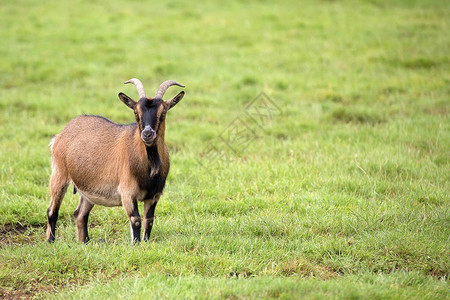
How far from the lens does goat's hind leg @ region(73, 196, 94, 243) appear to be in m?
6.61

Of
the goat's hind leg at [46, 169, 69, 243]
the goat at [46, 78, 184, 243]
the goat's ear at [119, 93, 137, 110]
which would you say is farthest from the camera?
the goat's hind leg at [46, 169, 69, 243]

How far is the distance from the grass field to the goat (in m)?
0.40

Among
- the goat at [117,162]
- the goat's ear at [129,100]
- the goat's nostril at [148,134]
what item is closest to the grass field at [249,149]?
the goat at [117,162]

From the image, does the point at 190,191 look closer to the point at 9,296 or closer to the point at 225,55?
the point at 9,296

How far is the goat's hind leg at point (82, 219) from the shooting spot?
21.7ft

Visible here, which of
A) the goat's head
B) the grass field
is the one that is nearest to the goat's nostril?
the goat's head

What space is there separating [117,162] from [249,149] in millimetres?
3659

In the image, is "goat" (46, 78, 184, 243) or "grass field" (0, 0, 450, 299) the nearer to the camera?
"grass field" (0, 0, 450, 299)

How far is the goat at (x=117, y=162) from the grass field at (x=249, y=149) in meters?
0.40

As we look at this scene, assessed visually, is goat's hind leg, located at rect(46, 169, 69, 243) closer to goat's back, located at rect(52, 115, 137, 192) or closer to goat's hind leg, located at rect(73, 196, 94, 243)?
goat's back, located at rect(52, 115, 137, 192)

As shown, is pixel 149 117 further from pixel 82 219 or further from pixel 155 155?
pixel 82 219

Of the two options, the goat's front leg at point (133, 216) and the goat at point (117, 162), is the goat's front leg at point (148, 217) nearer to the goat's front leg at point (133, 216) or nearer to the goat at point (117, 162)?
the goat at point (117, 162)

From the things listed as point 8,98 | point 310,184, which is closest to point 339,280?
point 310,184

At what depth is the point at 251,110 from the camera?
11664 millimetres
